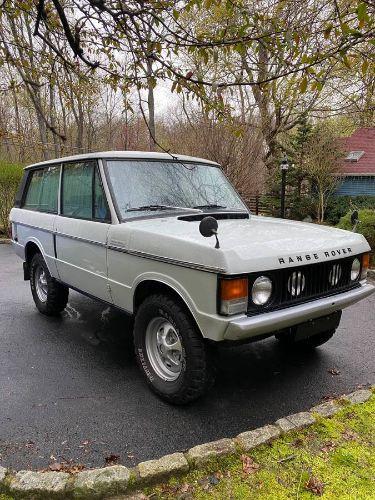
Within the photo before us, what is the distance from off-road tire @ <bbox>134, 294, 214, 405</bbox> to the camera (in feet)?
9.18

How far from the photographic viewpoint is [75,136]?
21.5 m

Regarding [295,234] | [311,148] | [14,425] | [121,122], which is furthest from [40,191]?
[121,122]

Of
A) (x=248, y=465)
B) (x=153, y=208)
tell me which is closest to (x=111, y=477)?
(x=248, y=465)

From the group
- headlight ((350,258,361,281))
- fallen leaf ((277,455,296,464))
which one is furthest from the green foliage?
fallen leaf ((277,455,296,464))

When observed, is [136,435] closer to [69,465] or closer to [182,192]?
[69,465]

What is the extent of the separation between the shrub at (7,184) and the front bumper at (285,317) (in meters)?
11.3

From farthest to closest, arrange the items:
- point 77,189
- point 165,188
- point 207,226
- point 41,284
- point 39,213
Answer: point 41,284
point 39,213
point 77,189
point 165,188
point 207,226

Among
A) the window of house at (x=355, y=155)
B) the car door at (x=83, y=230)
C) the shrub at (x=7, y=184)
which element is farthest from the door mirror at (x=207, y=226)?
the window of house at (x=355, y=155)

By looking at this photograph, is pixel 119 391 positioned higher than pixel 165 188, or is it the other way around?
pixel 165 188

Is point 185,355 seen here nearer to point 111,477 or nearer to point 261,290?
point 261,290

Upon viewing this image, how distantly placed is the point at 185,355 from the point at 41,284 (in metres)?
3.32

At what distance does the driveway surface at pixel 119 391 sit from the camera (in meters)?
2.66

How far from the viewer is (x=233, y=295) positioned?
8.26ft

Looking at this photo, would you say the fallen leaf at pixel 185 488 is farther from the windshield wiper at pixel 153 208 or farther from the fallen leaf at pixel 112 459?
the windshield wiper at pixel 153 208
